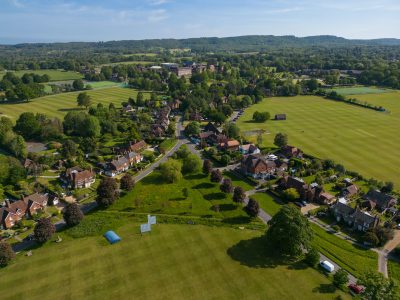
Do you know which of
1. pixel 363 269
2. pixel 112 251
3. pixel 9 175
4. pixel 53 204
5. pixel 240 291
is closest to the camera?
pixel 240 291

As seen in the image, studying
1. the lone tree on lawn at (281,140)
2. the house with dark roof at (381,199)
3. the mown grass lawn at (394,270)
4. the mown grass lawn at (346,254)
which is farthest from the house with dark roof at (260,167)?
the mown grass lawn at (394,270)

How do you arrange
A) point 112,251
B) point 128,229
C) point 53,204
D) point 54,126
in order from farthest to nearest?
point 54,126, point 53,204, point 128,229, point 112,251

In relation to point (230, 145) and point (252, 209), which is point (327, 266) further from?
point (230, 145)

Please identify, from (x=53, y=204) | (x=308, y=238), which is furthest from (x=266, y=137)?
(x=53, y=204)

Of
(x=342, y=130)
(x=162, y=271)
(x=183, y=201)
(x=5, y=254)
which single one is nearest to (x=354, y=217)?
(x=183, y=201)

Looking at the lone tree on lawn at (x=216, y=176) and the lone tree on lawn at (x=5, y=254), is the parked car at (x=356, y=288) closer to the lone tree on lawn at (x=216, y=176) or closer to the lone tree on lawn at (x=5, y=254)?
the lone tree on lawn at (x=216, y=176)

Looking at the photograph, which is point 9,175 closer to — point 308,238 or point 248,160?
point 248,160
